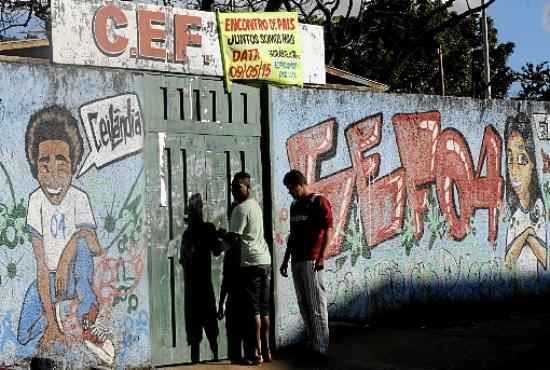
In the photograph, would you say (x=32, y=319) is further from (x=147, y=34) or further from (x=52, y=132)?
(x=147, y=34)

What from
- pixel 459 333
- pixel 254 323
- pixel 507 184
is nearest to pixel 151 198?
pixel 254 323

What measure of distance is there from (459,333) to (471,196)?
194cm

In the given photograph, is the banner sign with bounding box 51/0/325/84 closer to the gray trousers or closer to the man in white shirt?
the man in white shirt

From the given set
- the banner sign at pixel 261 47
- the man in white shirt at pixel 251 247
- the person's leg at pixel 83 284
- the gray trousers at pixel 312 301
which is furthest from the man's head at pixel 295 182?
the person's leg at pixel 83 284

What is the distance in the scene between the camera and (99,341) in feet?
28.4

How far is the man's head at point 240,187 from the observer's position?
9305 mm

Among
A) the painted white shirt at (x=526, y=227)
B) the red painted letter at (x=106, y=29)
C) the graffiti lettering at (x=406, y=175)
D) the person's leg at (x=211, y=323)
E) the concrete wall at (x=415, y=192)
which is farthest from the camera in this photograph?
the painted white shirt at (x=526, y=227)

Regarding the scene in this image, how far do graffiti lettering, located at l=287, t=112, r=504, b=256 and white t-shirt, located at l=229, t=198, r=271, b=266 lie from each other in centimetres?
128

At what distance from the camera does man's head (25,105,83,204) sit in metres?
8.32

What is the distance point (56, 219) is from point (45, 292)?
61 cm

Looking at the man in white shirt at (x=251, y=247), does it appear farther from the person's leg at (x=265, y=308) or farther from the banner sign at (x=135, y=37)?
the banner sign at (x=135, y=37)

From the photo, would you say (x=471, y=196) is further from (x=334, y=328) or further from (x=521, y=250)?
(x=334, y=328)

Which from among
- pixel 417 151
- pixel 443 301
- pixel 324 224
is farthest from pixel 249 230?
pixel 443 301

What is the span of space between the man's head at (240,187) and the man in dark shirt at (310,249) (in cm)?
37
